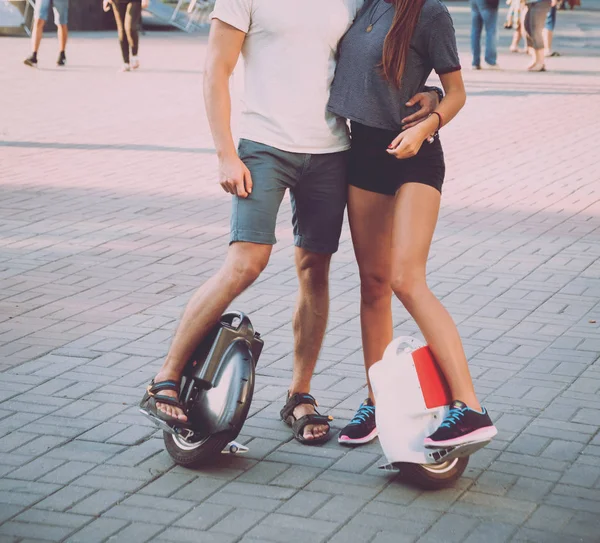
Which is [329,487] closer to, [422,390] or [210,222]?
[422,390]

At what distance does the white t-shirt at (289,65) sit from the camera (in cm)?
391

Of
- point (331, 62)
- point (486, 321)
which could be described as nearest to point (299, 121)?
point (331, 62)

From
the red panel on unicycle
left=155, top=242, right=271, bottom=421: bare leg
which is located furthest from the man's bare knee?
the red panel on unicycle

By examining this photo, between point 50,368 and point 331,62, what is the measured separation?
6.68ft

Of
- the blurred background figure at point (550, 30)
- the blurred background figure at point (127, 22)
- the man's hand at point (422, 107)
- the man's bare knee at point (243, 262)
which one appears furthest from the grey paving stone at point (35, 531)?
the blurred background figure at point (550, 30)

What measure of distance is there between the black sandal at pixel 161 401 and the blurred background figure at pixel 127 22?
13.7 meters

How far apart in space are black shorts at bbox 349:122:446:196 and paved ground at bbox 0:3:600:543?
1.01m

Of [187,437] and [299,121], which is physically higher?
[299,121]

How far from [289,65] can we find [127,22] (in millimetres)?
13846

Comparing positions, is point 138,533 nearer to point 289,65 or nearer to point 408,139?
point 408,139

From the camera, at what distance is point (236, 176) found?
3898 mm

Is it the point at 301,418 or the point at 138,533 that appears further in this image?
the point at 301,418

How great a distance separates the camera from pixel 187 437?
4.00 meters

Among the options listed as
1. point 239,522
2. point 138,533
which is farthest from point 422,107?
point 138,533
